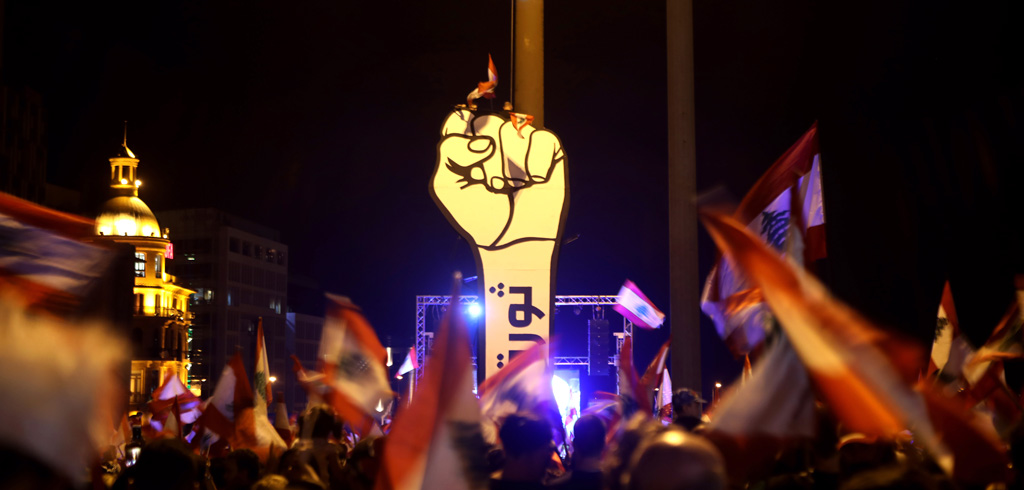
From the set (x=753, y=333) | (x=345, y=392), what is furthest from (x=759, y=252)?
(x=345, y=392)

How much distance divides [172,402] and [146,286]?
79555mm

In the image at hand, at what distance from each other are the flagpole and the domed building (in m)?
79.9

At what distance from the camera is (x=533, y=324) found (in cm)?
959

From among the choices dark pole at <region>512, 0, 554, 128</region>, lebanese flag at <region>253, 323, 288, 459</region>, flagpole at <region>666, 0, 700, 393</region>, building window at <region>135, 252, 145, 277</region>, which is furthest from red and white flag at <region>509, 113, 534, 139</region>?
building window at <region>135, 252, 145, 277</region>

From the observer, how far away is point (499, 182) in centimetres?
992

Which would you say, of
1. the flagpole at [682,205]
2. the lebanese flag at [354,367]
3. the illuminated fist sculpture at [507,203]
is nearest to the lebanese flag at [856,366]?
the lebanese flag at [354,367]

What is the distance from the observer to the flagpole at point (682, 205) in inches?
390

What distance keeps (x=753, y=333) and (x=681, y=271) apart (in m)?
4.03

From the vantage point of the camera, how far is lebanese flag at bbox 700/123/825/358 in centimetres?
612

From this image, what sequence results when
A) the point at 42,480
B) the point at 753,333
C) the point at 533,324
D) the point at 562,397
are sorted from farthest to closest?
the point at 562,397 → the point at 533,324 → the point at 753,333 → the point at 42,480

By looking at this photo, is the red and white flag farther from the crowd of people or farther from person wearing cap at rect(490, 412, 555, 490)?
person wearing cap at rect(490, 412, 555, 490)

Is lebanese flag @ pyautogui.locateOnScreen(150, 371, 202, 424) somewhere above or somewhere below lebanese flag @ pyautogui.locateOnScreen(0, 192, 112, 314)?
below

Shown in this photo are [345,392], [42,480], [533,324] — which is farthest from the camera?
[533,324]

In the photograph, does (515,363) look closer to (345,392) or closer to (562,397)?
(345,392)
